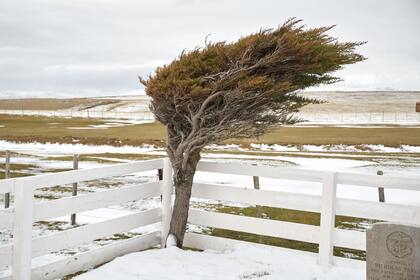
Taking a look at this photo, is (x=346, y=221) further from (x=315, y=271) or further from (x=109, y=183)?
(x=109, y=183)

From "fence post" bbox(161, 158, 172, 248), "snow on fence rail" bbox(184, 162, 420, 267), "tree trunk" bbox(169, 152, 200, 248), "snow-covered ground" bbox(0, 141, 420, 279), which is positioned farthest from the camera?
"fence post" bbox(161, 158, 172, 248)

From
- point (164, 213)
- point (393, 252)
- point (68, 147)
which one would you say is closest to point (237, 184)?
point (164, 213)

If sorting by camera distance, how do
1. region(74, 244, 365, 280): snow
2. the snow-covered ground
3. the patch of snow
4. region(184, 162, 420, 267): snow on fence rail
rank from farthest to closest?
the patch of snow < the snow-covered ground < region(184, 162, 420, 267): snow on fence rail < region(74, 244, 365, 280): snow

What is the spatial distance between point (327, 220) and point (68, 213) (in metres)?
3.73

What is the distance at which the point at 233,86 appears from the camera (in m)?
7.84

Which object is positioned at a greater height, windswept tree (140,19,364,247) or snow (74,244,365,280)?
windswept tree (140,19,364,247)

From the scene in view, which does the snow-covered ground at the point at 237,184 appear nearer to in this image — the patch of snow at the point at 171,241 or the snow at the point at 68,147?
the snow at the point at 68,147

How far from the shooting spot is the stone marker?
223 inches

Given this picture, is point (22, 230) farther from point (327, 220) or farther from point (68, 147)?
point (68, 147)

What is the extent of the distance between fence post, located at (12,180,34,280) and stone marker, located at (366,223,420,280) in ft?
13.6

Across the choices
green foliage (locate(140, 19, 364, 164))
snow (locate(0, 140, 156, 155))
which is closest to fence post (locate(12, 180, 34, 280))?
green foliage (locate(140, 19, 364, 164))

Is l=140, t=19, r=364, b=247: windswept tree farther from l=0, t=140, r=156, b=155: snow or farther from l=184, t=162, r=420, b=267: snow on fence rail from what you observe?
l=0, t=140, r=156, b=155: snow

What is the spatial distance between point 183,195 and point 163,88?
6.20 feet

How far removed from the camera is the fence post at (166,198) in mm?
8852
